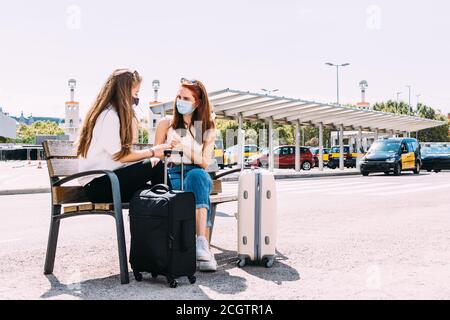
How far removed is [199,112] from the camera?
4.80m

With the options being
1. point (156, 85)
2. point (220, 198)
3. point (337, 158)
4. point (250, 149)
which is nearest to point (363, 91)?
point (337, 158)

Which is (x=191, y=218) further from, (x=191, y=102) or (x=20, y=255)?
(x=20, y=255)

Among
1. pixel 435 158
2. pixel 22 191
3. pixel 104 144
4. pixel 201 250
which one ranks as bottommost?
pixel 22 191

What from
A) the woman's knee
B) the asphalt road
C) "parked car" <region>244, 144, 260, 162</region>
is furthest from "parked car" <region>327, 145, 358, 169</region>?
the woman's knee

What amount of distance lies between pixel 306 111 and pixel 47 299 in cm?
2442

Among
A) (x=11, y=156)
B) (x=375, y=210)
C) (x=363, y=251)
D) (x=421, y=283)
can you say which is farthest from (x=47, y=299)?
(x=11, y=156)

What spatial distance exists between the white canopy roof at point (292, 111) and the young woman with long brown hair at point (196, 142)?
50.9 ft

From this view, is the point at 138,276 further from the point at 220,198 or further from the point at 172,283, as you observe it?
the point at 220,198

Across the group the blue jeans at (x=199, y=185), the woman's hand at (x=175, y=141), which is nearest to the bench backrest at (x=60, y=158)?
the woman's hand at (x=175, y=141)

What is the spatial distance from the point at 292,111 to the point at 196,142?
22820 millimetres

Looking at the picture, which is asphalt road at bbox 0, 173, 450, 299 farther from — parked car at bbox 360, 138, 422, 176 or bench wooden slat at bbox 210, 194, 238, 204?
parked car at bbox 360, 138, 422, 176

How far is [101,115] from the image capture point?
170 inches

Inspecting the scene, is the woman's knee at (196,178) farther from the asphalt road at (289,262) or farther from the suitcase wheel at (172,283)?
the suitcase wheel at (172,283)

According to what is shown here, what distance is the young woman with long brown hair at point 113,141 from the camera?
4301 millimetres
